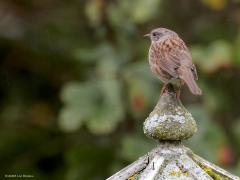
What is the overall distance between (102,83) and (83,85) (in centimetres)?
21

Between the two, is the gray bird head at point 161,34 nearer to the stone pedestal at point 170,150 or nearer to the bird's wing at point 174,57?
the bird's wing at point 174,57

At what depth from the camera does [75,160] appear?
22.6 ft

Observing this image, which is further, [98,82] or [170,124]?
[98,82]

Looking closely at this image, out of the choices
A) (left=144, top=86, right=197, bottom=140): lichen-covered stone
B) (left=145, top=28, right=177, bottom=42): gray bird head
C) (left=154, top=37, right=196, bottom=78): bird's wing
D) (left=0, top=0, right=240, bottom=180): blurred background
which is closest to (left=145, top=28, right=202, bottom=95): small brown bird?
(left=154, top=37, right=196, bottom=78): bird's wing

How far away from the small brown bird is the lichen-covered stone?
4.50 ft

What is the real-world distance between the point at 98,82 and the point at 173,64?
233cm

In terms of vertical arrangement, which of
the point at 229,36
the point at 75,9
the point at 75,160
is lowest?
the point at 75,160

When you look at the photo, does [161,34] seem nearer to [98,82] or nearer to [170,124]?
[98,82]

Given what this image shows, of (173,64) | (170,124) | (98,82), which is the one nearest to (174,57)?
(173,64)

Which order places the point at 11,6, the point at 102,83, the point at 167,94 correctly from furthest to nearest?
1. the point at 11,6
2. the point at 102,83
3. the point at 167,94

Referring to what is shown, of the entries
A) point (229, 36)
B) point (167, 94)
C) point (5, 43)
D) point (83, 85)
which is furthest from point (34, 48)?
point (167, 94)

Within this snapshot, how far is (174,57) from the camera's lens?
450 centimetres

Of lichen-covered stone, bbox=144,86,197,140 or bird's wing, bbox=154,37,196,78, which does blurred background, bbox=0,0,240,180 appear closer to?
bird's wing, bbox=154,37,196,78

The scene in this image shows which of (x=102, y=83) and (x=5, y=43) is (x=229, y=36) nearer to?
(x=102, y=83)
